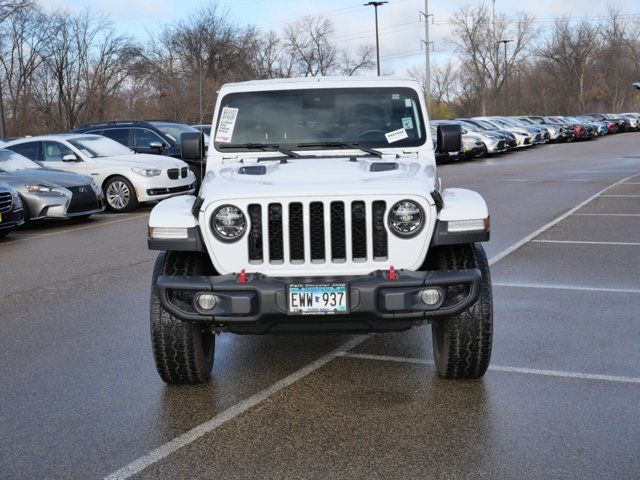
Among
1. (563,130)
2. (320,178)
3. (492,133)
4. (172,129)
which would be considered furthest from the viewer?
(563,130)

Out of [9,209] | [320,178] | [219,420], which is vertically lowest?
[219,420]

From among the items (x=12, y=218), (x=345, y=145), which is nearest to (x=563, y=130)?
(x=12, y=218)

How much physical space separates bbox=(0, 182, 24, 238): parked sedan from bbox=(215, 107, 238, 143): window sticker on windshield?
301 inches

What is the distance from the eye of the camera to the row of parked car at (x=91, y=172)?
47.2ft

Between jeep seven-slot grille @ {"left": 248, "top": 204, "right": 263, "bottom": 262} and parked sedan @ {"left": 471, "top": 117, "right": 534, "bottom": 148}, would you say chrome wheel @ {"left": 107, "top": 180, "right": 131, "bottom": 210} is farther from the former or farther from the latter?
parked sedan @ {"left": 471, "top": 117, "right": 534, "bottom": 148}

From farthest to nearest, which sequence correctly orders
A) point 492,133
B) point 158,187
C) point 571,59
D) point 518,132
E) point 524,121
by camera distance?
point 571,59 → point 524,121 → point 518,132 → point 492,133 → point 158,187

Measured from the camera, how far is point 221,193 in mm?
4766

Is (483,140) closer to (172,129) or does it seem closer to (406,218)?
(172,129)

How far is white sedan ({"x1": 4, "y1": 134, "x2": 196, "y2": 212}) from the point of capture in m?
16.8

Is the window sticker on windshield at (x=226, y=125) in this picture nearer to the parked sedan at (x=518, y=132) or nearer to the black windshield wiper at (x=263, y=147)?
the black windshield wiper at (x=263, y=147)

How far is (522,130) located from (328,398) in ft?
122

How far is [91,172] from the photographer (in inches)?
667

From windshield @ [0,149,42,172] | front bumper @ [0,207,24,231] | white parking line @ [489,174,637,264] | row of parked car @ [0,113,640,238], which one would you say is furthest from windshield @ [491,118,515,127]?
front bumper @ [0,207,24,231]

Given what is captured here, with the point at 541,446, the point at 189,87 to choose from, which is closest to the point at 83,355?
the point at 541,446
